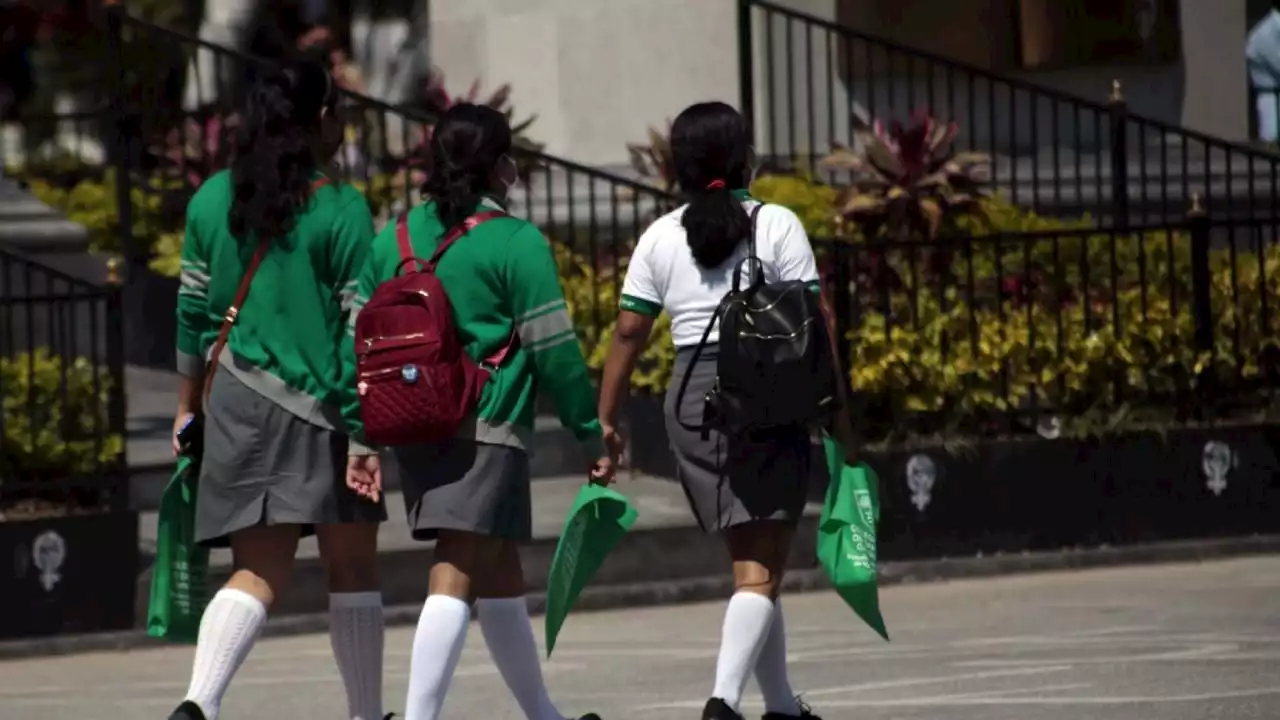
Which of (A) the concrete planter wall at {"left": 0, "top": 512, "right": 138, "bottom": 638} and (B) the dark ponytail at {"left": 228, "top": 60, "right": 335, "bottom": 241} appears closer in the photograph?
(B) the dark ponytail at {"left": 228, "top": 60, "right": 335, "bottom": 241}

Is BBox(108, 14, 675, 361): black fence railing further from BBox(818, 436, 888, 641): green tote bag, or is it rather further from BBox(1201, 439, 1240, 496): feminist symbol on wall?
BBox(818, 436, 888, 641): green tote bag

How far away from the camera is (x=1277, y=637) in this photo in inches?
384

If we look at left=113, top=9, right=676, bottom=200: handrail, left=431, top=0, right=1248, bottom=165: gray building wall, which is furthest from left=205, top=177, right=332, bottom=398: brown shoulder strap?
left=431, top=0, right=1248, bottom=165: gray building wall

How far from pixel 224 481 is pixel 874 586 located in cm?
183

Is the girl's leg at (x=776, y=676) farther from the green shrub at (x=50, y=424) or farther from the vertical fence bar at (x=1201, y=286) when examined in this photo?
the vertical fence bar at (x=1201, y=286)

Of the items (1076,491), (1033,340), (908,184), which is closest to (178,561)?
(1076,491)

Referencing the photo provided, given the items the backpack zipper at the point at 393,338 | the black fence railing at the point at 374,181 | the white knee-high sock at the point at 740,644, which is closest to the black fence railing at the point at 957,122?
the black fence railing at the point at 374,181

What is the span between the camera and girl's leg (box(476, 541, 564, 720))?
743 centimetres

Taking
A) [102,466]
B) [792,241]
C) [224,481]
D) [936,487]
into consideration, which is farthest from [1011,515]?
[224,481]

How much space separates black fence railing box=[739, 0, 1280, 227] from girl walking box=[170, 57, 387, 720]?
7529 millimetres

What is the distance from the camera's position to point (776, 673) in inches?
305

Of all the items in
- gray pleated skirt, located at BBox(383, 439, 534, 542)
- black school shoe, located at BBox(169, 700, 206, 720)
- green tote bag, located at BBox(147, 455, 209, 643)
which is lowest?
black school shoe, located at BBox(169, 700, 206, 720)

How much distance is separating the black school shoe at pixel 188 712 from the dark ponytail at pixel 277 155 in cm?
122

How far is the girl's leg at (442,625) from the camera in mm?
7246
